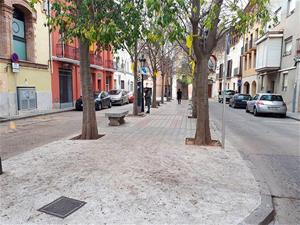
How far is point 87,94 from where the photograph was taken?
7.41 metres

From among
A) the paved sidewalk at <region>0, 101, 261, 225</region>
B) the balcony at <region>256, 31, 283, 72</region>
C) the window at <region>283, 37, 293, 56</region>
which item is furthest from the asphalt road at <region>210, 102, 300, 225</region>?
the balcony at <region>256, 31, 283, 72</region>

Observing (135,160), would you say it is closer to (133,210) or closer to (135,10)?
(133,210)

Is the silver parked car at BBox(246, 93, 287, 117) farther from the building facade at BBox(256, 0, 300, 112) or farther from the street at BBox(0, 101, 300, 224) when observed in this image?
the street at BBox(0, 101, 300, 224)

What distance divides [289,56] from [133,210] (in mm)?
21098

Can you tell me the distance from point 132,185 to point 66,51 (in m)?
18.5

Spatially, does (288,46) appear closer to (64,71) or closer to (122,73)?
(64,71)

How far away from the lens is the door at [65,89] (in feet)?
67.0

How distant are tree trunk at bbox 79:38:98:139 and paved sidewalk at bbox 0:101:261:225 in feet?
3.98

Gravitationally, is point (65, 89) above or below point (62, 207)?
above

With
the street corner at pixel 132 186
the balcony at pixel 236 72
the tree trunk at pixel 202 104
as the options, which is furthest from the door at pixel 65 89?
the balcony at pixel 236 72

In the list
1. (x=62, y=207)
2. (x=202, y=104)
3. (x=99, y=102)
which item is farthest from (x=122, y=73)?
(x=62, y=207)

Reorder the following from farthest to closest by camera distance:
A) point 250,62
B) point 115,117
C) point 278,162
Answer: point 250,62 < point 115,117 < point 278,162

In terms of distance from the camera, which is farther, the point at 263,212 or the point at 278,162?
the point at 278,162

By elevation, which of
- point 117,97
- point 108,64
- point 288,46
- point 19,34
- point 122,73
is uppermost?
point 288,46
